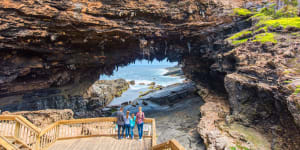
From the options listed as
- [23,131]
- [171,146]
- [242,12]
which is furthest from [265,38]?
[23,131]

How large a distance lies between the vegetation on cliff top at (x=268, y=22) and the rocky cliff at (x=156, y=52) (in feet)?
0.85

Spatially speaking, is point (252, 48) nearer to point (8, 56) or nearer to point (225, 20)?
point (225, 20)

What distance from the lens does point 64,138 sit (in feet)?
30.9

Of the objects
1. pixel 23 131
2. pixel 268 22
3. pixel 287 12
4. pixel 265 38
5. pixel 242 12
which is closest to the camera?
pixel 23 131

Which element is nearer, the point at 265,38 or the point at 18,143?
the point at 18,143

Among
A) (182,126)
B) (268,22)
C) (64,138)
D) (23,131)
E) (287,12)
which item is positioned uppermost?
(287,12)

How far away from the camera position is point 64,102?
74.2ft

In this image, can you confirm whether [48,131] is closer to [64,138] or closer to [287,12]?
[64,138]

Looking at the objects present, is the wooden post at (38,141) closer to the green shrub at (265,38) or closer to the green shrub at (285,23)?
the green shrub at (265,38)

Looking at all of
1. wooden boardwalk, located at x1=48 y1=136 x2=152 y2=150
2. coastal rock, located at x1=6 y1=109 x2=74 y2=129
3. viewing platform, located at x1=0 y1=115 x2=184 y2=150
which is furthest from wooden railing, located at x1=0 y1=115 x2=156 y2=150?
coastal rock, located at x1=6 y1=109 x2=74 y2=129

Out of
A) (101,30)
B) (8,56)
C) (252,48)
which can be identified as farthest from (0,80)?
(252,48)

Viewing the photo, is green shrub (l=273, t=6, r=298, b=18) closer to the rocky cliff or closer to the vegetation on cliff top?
the vegetation on cliff top

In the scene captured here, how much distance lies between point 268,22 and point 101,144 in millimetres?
19060

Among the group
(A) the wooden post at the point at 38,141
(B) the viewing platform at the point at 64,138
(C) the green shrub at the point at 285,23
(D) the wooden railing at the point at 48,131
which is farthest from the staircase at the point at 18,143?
(C) the green shrub at the point at 285,23
